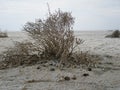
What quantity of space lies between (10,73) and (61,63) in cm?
124

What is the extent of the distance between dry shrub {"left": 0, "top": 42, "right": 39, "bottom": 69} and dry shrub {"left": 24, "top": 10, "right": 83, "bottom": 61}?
0.30m

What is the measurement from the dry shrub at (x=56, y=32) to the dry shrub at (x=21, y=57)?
0.30 meters

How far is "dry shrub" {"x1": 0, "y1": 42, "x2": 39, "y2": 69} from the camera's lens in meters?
7.27

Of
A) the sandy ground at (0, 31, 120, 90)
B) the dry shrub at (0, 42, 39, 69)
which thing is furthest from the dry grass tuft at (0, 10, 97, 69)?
the sandy ground at (0, 31, 120, 90)

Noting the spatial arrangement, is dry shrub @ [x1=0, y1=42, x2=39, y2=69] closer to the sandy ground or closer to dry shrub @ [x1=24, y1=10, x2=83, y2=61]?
dry shrub @ [x1=24, y1=10, x2=83, y2=61]

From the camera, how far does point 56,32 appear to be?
7156 mm

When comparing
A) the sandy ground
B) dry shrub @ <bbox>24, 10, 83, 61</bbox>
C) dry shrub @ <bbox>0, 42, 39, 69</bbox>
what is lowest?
the sandy ground

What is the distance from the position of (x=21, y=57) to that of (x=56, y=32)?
1109 mm

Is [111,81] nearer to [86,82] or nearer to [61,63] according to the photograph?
[86,82]

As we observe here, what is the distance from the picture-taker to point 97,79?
553 centimetres

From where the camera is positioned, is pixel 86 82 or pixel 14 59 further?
pixel 14 59

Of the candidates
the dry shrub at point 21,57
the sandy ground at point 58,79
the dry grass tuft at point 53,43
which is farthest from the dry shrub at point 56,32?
the sandy ground at point 58,79

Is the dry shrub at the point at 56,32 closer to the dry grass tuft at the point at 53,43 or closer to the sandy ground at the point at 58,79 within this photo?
the dry grass tuft at the point at 53,43

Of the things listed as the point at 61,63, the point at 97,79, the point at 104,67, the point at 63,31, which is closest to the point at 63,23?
the point at 63,31
